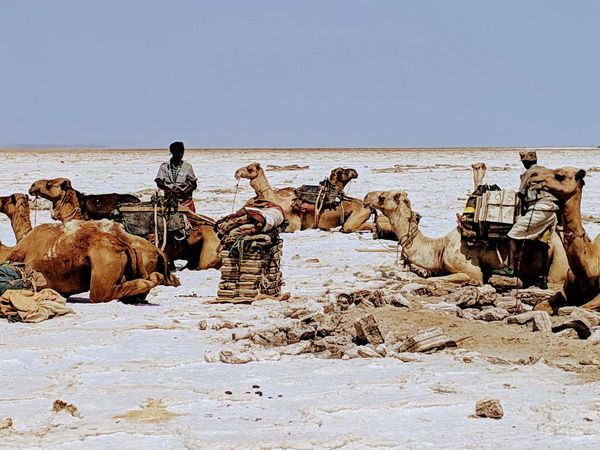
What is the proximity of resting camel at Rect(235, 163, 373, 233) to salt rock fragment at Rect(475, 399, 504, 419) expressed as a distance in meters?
11.8

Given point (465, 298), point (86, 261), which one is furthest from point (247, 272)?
point (465, 298)

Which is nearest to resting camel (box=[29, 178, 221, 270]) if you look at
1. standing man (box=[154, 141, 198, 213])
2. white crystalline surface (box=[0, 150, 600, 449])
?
standing man (box=[154, 141, 198, 213])

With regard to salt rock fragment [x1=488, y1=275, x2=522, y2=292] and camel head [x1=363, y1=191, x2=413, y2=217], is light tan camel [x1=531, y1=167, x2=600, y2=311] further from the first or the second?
camel head [x1=363, y1=191, x2=413, y2=217]

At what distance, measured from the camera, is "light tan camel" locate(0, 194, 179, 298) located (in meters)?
10.3

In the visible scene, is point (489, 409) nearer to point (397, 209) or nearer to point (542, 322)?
point (542, 322)

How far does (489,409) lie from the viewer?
5676 mm

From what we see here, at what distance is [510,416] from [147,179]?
Answer: 24857 millimetres

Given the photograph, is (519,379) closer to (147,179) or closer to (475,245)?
(475,245)

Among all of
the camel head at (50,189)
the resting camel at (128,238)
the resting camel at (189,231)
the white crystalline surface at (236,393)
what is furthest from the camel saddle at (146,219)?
the white crystalline surface at (236,393)

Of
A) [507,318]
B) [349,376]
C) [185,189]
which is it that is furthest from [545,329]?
[185,189]

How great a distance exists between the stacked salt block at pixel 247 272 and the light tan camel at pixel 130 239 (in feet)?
2.94

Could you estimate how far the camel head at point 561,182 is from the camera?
888cm

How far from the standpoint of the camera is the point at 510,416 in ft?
18.7

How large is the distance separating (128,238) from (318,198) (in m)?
7.64
